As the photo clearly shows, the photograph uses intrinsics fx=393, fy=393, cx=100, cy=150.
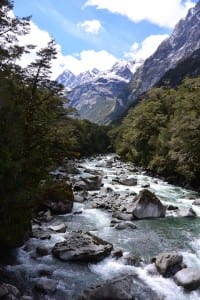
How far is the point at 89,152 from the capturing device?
122 m

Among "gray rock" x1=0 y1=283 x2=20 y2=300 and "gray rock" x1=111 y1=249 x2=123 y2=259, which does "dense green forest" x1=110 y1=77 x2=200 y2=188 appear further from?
"gray rock" x1=0 y1=283 x2=20 y2=300

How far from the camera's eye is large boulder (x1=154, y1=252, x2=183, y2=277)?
20516mm

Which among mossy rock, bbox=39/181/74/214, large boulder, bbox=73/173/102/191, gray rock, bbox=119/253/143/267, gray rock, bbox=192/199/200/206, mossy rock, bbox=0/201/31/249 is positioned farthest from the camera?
large boulder, bbox=73/173/102/191

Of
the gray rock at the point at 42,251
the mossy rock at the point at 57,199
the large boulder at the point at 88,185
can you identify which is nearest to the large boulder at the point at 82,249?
the gray rock at the point at 42,251

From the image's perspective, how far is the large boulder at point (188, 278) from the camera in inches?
749

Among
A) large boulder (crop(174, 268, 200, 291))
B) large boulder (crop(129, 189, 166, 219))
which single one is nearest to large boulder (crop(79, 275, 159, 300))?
large boulder (crop(174, 268, 200, 291))

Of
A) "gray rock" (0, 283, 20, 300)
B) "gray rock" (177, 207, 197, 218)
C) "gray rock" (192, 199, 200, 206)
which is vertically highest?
"gray rock" (192, 199, 200, 206)

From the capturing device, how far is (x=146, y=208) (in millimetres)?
33031

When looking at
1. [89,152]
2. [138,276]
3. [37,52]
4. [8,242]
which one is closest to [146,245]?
[138,276]

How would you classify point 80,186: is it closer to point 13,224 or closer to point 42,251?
point 42,251

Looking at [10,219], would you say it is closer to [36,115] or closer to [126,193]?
[36,115]

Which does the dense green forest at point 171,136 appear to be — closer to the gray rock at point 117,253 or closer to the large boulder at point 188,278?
the gray rock at point 117,253

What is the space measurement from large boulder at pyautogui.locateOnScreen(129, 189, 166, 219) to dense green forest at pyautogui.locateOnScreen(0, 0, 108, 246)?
7.42 metres

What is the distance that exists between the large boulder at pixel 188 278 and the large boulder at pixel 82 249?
475cm
